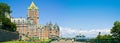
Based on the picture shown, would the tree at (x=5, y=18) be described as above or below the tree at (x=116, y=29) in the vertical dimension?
above

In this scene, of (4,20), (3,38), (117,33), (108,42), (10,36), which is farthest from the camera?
(4,20)

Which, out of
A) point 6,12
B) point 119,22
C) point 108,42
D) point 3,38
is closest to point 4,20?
point 6,12

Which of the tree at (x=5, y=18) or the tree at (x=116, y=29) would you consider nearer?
the tree at (x=116, y=29)

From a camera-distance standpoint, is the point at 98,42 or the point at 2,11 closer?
the point at 98,42

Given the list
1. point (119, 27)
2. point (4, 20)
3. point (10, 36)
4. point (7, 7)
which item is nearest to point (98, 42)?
point (119, 27)

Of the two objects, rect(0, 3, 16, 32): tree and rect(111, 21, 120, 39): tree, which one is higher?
rect(0, 3, 16, 32): tree

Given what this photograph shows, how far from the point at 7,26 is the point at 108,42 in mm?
65682

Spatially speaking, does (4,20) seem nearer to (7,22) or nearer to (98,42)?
(7,22)

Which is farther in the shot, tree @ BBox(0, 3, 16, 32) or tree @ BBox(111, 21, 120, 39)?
tree @ BBox(0, 3, 16, 32)

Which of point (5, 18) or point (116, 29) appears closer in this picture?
point (116, 29)

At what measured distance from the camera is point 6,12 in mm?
128250

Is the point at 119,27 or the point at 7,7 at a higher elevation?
the point at 7,7

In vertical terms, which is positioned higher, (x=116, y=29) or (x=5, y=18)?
(x=5, y=18)

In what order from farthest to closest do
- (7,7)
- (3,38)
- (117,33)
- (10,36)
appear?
(7,7) → (10,36) → (117,33) → (3,38)
